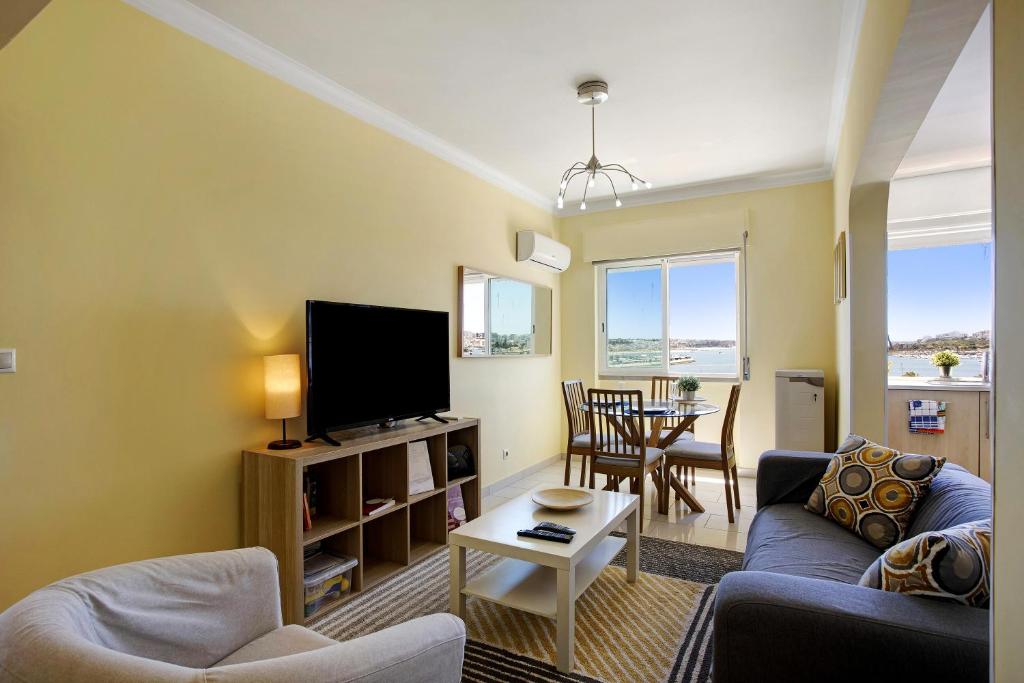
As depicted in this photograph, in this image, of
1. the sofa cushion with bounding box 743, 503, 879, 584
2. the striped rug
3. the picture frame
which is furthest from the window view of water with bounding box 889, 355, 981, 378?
the sofa cushion with bounding box 743, 503, 879, 584

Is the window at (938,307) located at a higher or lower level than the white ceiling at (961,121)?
lower

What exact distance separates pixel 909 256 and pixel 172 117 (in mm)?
5586

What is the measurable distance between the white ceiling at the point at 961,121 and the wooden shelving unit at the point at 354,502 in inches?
122

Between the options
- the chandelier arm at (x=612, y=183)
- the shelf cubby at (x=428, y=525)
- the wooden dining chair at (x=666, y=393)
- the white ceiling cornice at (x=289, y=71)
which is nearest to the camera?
the white ceiling cornice at (x=289, y=71)

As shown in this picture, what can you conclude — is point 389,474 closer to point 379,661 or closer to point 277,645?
point 277,645

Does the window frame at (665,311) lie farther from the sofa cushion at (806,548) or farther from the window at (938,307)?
the sofa cushion at (806,548)

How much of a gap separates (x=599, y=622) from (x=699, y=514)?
1762 mm

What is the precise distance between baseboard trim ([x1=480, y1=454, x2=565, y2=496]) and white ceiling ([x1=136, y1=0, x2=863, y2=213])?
263cm

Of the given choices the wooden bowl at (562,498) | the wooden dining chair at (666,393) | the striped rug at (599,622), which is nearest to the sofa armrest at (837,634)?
the striped rug at (599,622)

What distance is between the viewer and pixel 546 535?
223cm

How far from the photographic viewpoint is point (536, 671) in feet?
6.64

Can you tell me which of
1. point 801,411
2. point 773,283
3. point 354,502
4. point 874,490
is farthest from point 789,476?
point 773,283

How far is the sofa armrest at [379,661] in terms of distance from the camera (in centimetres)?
90

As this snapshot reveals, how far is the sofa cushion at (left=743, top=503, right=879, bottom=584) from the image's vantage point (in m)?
1.83
